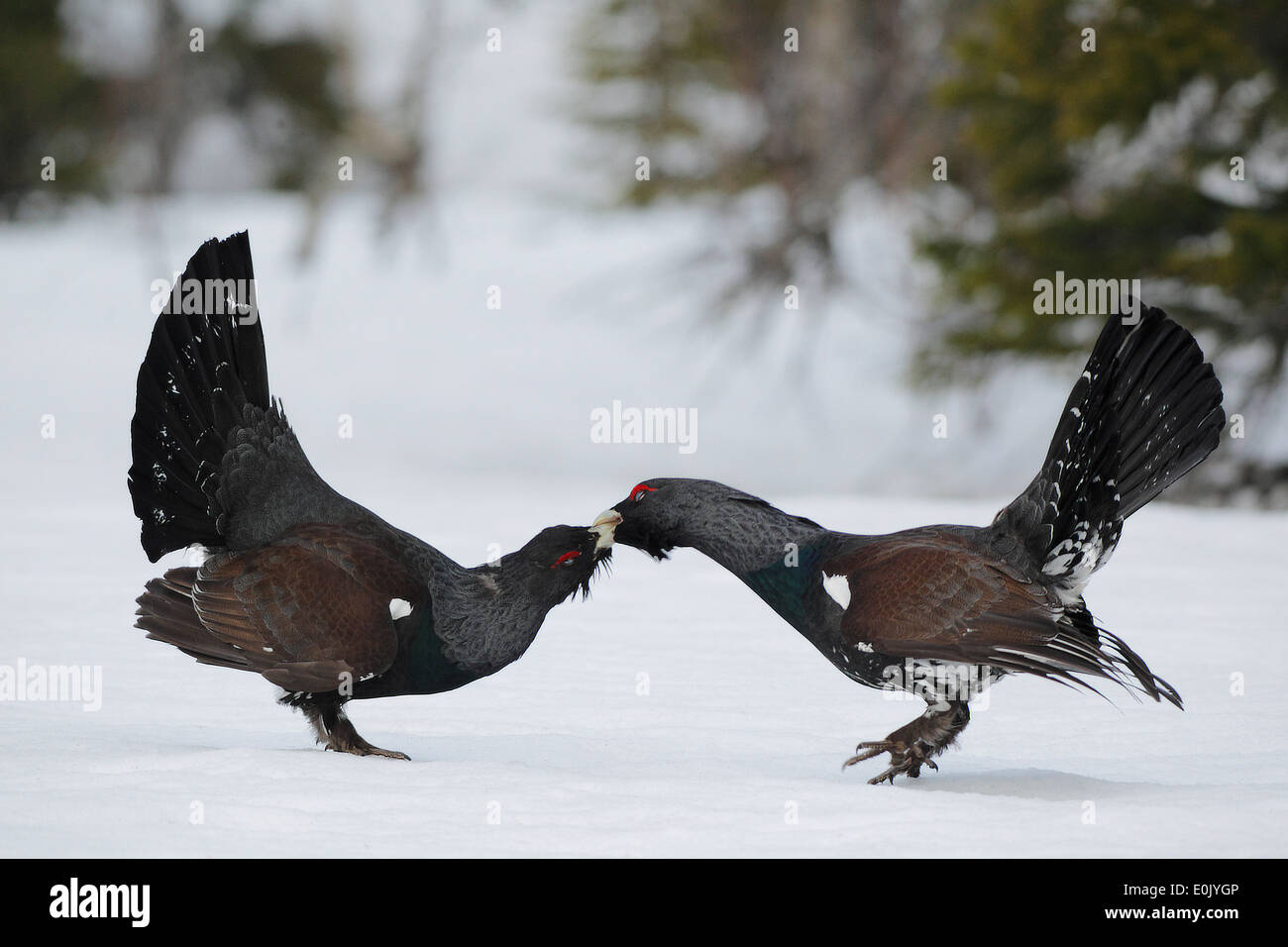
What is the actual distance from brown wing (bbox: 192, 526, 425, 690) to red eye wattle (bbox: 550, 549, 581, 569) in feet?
1.39

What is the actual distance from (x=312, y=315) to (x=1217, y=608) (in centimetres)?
1398

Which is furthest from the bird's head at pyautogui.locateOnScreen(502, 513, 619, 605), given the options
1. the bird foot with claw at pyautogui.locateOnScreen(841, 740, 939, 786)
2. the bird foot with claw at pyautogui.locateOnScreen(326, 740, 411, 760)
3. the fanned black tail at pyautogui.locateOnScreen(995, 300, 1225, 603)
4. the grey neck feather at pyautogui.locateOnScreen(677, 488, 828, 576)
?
the fanned black tail at pyautogui.locateOnScreen(995, 300, 1225, 603)

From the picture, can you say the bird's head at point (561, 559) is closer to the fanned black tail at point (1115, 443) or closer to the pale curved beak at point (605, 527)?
the pale curved beak at point (605, 527)

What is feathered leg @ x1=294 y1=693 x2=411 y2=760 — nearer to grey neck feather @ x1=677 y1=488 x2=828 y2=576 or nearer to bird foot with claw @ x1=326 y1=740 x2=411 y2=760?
bird foot with claw @ x1=326 y1=740 x2=411 y2=760

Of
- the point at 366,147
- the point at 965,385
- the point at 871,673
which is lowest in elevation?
the point at 871,673

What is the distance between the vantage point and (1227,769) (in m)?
4.64

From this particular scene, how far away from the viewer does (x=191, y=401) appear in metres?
4.59

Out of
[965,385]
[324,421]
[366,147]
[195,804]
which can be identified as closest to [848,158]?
[965,385]

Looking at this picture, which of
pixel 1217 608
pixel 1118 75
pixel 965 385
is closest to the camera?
pixel 1217 608

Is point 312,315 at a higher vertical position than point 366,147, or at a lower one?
lower

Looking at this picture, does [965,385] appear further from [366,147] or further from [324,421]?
[366,147]

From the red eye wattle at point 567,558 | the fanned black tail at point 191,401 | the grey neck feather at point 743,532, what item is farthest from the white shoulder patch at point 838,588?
the fanned black tail at point 191,401

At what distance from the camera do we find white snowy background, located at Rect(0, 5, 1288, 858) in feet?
12.0

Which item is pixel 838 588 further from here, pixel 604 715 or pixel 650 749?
pixel 604 715
